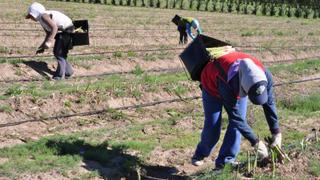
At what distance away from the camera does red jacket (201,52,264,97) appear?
5348 millimetres

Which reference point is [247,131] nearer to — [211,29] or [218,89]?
[218,89]

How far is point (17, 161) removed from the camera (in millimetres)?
5992

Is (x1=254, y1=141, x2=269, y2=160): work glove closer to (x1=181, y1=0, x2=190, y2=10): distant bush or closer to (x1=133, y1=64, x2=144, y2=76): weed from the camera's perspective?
(x1=133, y1=64, x2=144, y2=76): weed

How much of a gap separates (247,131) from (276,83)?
19.2 feet

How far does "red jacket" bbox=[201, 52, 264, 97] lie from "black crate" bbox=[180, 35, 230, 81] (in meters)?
0.08

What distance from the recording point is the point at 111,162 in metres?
6.29

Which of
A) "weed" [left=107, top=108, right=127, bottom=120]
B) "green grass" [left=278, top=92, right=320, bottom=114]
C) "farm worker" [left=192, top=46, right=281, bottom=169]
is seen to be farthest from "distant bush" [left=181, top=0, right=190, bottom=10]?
"farm worker" [left=192, top=46, right=281, bottom=169]

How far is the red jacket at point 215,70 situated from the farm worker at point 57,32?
179 inches

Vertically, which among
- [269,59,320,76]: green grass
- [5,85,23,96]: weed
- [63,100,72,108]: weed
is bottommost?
[269,59,320,76]: green grass

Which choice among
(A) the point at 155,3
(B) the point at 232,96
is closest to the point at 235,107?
(B) the point at 232,96

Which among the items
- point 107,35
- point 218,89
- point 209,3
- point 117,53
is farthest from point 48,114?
point 209,3

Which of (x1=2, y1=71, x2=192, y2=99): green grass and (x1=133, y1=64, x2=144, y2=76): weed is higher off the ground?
(x1=2, y1=71, x2=192, y2=99): green grass

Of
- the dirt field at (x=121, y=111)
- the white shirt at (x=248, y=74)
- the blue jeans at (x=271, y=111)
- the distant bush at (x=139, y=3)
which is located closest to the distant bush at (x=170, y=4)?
the distant bush at (x=139, y=3)

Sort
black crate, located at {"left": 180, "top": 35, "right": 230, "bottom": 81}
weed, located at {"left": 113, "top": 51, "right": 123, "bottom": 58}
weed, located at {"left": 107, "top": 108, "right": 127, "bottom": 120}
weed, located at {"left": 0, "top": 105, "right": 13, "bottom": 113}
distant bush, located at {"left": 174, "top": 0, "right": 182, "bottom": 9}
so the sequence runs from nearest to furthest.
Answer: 1. black crate, located at {"left": 180, "top": 35, "right": 230, "bottom": 81}
2. weed, located at {"left": 0, "top": 105, "right": 13, "bottom": 113}
3. weed, located at {"left": 107, "top": 108, "right": 127, "bottom": 120}
4. weed, located at {"left": 113, "top": 51, "right": 123, "bottom": 58}
5. distant bush, located at {"left": 174, "top": 0, "right": 182, "bottom": 9}
